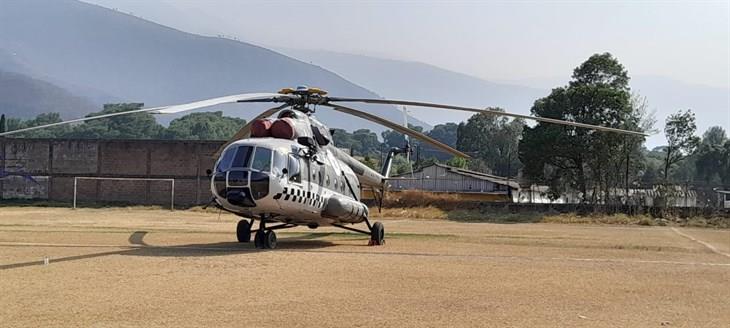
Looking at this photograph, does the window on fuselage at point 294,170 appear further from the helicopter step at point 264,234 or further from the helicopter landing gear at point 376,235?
the helicopter landing gear at point 376,235

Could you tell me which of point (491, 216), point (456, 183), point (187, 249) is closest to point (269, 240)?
point (187, 249)

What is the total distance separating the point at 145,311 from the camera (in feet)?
28.0

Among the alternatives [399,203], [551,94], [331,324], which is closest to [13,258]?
[331,324]

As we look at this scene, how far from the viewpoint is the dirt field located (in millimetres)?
8523

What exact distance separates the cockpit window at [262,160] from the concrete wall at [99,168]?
37414 millimetres

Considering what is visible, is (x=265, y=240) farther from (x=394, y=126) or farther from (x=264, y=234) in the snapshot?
(x=394, y=126)

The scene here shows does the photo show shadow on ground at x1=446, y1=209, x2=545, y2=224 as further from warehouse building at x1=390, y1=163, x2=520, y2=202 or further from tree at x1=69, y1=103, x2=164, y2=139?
tree at x1=69, y1=103, x2=164, y2=139

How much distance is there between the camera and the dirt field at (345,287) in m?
8.52

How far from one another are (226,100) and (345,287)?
6.06 meters

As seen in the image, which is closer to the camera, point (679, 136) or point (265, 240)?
point (265, 240)

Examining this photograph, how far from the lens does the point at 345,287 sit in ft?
36.2

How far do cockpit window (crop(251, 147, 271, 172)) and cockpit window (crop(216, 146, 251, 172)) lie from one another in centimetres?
16

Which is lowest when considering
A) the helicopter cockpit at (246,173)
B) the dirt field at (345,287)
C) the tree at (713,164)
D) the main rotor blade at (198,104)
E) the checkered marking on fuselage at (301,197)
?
the dirt field at (345,287)

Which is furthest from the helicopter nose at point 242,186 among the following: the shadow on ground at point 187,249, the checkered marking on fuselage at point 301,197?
the shadow on ground at point 187,249
